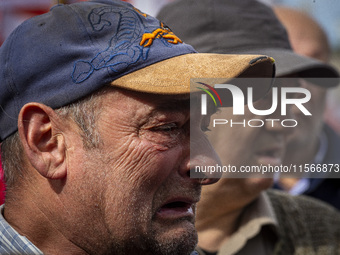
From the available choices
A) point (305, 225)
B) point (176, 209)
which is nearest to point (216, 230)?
point (305, 225)

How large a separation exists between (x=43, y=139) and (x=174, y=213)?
390 mm

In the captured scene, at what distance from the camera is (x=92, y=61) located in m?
1.32

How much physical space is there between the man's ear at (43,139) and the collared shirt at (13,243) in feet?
0.58

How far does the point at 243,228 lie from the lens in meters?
2.16

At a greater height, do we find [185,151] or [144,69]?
[144,69]

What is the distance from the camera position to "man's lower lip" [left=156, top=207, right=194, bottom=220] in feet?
4.37

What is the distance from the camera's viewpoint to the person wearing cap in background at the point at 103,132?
132cm

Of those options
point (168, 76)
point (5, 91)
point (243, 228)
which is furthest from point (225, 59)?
point (243, 228)

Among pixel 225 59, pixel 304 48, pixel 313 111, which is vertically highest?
pixel 225 59

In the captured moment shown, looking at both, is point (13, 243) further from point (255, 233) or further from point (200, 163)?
point (255, 233)

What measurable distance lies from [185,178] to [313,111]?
199 centimetres

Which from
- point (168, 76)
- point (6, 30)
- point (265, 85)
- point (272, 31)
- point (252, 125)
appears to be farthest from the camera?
point (6, 30)

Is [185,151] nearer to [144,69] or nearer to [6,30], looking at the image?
[144,69]

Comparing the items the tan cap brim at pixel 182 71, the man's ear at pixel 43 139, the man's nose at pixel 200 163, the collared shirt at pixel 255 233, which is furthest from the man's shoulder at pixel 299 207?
the man's ear at pixel 43 139
